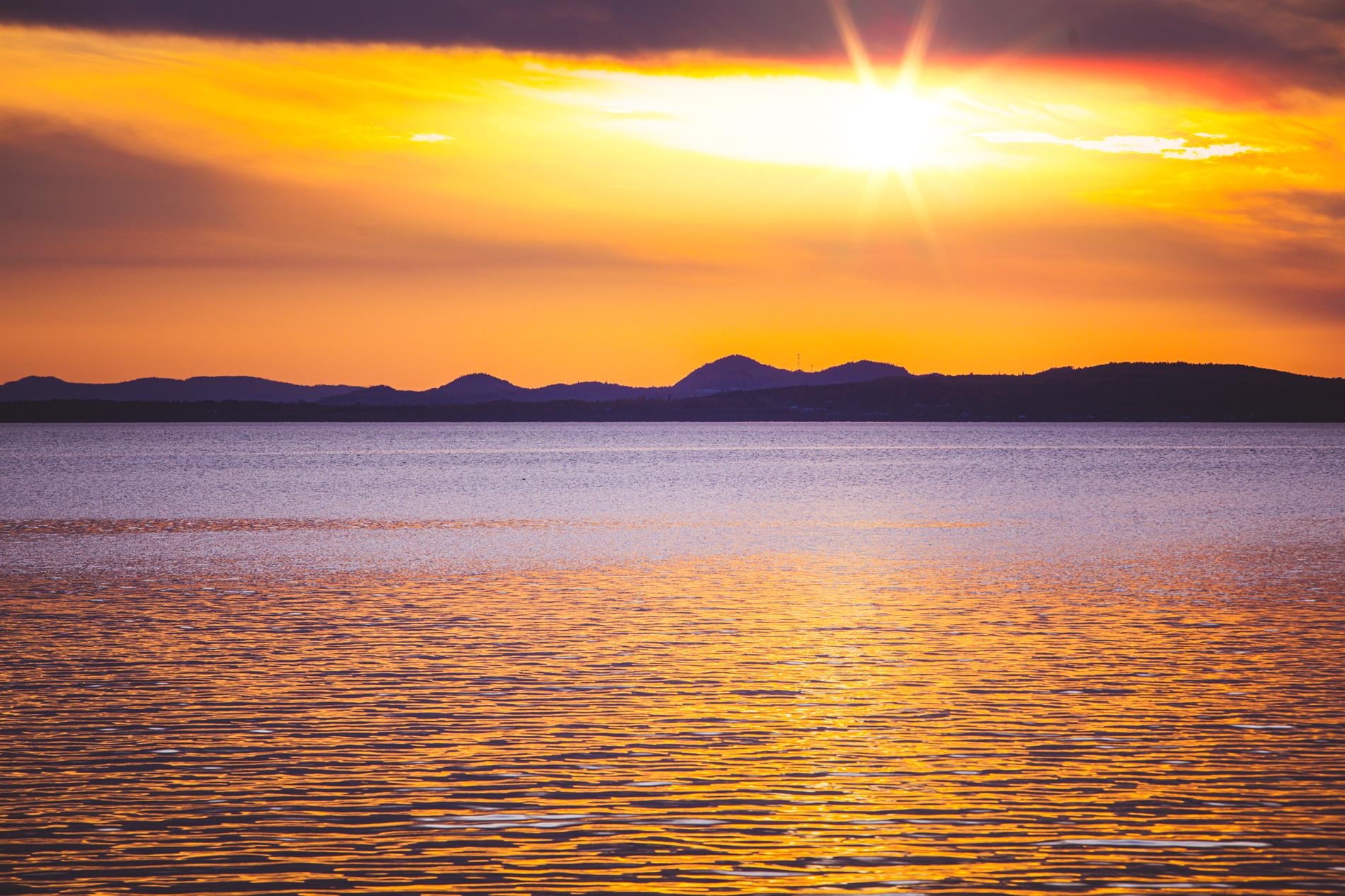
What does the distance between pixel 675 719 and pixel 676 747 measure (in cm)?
158

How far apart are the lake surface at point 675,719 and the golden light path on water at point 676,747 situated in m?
0.06

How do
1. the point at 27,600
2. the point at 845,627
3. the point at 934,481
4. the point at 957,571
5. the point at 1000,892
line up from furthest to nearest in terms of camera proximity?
1. the point at 934,481
2. the point at 957,571
3. the point at 27,600
4. the point at 845,627
5. the point at 1000,892

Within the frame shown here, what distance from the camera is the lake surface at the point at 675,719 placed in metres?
12.2

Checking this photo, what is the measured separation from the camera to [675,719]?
1784 cm

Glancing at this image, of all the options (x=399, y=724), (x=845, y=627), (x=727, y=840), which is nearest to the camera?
(x=727, y=840)

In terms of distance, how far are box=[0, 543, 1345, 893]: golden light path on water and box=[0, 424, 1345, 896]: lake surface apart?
63mm

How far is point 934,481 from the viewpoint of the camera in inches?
3957

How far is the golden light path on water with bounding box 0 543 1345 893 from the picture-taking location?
1205 centimetres

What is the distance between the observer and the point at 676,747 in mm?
16266

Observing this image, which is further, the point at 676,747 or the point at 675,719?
the point at 675,719

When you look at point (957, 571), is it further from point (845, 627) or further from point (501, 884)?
point (501, 884)

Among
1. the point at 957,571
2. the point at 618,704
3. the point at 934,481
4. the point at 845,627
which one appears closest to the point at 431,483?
the point at 934,481

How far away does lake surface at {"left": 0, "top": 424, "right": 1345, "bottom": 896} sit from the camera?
12203mm

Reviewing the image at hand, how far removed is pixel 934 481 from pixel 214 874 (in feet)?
301
